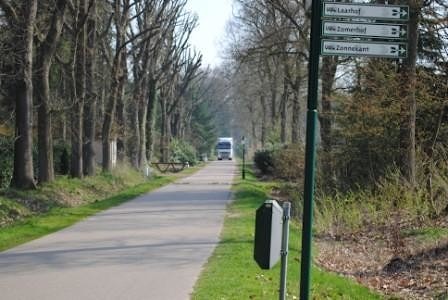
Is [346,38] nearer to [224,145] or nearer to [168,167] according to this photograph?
[168,167]

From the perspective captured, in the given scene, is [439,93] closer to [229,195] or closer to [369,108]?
[369,108]

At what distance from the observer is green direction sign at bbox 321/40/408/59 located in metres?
6.12

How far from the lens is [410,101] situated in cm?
1961

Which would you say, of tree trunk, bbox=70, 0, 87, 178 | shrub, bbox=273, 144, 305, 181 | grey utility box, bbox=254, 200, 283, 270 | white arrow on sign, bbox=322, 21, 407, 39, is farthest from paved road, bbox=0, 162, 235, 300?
tree trunk, bbox=70, 0, 87, 178

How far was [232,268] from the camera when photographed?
1020 cm

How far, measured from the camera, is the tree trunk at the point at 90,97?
3089 cm

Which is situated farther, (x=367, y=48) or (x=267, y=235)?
(x=367, y=48)

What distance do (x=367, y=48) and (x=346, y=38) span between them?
222 mm

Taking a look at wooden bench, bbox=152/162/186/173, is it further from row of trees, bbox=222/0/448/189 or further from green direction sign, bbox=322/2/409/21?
green direction sign, bbox=322/2/409/21

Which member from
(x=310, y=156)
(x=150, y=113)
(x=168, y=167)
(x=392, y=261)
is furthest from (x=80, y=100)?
(x=168, y=167)

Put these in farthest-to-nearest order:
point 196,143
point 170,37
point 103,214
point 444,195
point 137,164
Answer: point 196,143, point 170,37, point 137,164, point 103,214, point 444,195

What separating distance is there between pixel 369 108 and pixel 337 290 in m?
12.5

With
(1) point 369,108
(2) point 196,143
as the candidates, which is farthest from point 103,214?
(2) point 196,143

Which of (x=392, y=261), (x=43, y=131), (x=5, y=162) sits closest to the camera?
(x=392, y=261)
